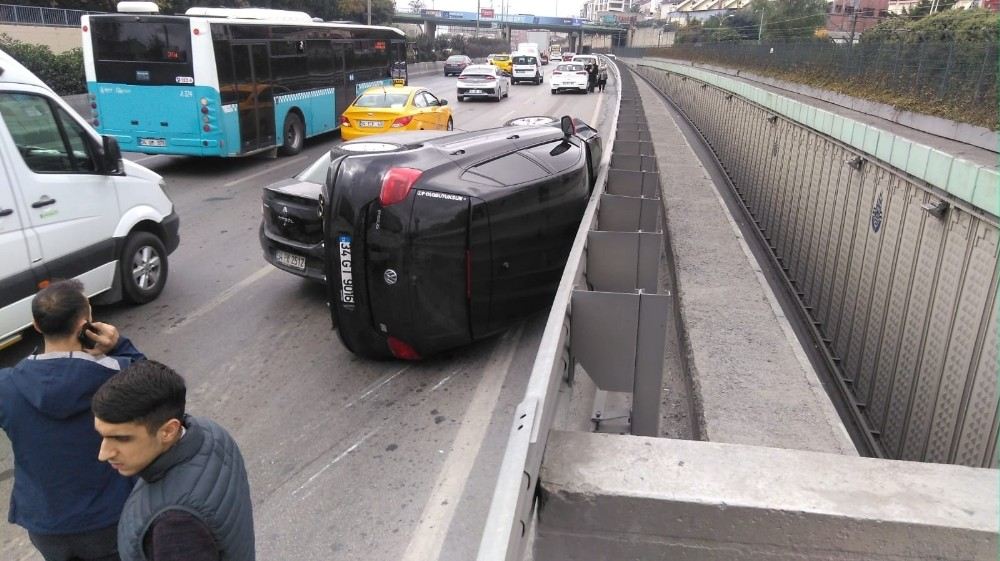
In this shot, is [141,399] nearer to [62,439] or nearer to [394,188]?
[62,439]

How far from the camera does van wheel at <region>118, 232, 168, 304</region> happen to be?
23.0 ft

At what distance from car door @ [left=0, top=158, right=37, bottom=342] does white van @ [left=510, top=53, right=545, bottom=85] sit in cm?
4503

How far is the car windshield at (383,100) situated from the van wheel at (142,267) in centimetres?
976

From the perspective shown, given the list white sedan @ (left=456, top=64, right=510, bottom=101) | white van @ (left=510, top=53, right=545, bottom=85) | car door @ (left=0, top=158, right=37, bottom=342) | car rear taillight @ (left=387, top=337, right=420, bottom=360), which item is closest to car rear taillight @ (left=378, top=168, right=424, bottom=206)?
car rear taillight @ (left=387, top=337, right=420, bottom=360)

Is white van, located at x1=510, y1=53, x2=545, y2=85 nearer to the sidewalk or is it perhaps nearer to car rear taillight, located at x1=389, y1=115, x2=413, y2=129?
car rear taillight, located at x1=389, y1=115, x2=413, y2=129

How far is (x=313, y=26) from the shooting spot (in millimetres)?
17734

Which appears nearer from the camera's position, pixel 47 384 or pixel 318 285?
pixel 47 384

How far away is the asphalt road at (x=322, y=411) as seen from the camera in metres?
4.11

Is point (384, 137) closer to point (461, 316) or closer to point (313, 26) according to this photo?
point (461, 316)

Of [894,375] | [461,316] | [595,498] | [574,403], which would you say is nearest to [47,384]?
[595,498]

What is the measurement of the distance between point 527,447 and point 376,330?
3.69 metres

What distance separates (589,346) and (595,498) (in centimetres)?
107

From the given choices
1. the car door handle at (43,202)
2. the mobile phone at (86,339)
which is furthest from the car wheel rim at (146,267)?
the mobile phone at (86,339)

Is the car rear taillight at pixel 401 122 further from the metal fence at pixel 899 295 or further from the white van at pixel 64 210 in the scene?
the white van at pixel 64 210
